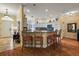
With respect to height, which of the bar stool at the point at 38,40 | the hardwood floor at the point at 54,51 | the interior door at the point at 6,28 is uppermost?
the interior door at the point at 6,28

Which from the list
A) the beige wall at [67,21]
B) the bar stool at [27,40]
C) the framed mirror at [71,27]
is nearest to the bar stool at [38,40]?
the bar stool at [27,40]

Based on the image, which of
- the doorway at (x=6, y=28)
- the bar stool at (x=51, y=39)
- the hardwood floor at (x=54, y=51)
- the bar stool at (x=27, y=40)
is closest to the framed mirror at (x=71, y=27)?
the hardwood floor at (x=54, y=51)

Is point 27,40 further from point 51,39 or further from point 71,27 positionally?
point 71,27

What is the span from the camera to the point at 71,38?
462 cm

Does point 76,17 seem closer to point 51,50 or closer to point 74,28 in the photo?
point 74,28

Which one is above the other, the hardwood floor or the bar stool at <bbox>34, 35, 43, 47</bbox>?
the bar stool at <bbox>34, 35, 43, 47</bbox>

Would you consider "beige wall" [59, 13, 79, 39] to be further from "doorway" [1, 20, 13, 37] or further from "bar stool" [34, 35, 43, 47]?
"doorway" [1, 20, 13, 37]

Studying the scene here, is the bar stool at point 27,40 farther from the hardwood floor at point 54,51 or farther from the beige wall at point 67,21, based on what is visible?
the beige wall at point 67,21

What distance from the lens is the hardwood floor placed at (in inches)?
179

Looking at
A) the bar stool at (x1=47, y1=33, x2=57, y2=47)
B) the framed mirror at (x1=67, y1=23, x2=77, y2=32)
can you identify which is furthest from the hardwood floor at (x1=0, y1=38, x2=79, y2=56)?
the framed mirror at (x1=67, y1=23, x2=77, y2=32)

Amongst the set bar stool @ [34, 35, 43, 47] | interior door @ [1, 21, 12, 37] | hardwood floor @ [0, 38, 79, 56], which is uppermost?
interior door @ [1, 21, 12, 37]

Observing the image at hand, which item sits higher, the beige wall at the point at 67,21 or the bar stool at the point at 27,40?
the beige wall at the point at 67,21

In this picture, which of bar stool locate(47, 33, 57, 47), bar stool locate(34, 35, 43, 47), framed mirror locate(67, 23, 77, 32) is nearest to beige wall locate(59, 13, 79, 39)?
framed mirror locate(67, 23, 77, 32)

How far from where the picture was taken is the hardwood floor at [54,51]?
14.9 ft
